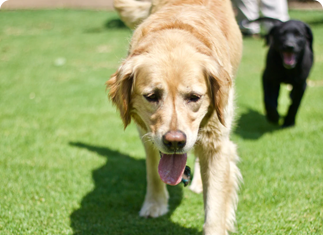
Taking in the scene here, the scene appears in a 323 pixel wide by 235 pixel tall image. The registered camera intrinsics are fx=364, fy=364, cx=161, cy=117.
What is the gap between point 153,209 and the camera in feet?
11.2

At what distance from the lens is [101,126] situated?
5.39m

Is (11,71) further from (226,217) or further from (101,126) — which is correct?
(226,217)

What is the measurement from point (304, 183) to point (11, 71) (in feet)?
21.3

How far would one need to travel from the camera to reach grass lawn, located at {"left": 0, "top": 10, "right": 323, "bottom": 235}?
10.3 feet

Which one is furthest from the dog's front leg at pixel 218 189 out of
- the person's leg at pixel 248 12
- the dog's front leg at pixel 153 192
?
the person's leg at pixel 248 12

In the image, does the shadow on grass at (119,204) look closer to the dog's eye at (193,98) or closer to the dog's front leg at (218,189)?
the dog's front leg at (218,189)

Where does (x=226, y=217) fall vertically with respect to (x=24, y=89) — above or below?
above

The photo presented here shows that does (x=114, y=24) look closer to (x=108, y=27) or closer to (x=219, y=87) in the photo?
(x=108, y=27)

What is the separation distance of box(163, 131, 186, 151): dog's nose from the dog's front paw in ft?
3.84

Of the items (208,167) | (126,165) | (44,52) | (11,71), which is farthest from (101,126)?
(44,52)

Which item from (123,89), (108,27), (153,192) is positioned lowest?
(108,27)

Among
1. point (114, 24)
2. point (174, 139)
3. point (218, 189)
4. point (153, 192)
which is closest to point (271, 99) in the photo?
point (153, 192)

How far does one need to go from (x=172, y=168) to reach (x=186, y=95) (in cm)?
55

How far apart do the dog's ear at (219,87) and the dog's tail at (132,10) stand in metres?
1.82
